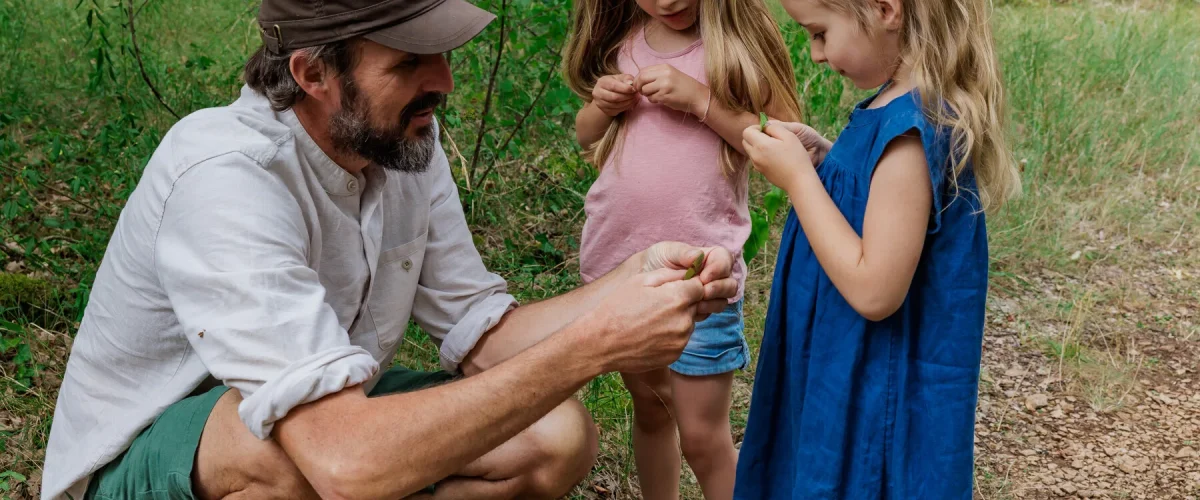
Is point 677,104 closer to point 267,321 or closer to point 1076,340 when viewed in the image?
point 267,321

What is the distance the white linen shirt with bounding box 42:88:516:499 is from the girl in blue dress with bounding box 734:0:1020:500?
82 centimetres

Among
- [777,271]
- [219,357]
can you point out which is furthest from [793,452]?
[219,357]

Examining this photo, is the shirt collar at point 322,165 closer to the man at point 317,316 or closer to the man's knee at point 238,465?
the man at point 317,316

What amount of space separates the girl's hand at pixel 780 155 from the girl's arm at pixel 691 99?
34 centimetres

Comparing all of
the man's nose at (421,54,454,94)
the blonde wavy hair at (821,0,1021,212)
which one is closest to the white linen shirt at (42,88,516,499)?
the man's nose at (421,54,454,94)

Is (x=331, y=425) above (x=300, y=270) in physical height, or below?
below

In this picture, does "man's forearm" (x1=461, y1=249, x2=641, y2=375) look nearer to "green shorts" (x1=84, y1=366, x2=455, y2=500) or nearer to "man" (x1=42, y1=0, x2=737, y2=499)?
"man" (x1=42, y1=0, x2=737, y2=499)

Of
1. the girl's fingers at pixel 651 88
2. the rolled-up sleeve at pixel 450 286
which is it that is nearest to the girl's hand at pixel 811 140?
the girl's fingers at pixel 651 88

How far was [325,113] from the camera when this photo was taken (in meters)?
2.11

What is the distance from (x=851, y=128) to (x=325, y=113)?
107 cm

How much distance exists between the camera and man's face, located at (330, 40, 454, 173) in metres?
2.08

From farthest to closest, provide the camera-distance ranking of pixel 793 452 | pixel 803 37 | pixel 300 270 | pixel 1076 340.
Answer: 1. pixel 803 37
2. pixel 1076 340
3. pixel 793 452
4. pixel 300 270

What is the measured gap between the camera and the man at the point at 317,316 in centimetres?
179

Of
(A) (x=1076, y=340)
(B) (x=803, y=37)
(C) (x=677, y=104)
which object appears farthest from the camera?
(B) (x=803, y=37)
